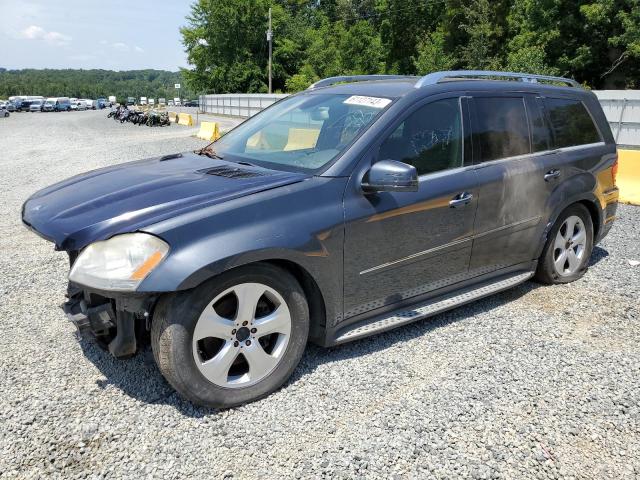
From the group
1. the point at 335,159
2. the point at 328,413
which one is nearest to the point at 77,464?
the point at 328,413

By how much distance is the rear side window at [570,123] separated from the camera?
174 inches

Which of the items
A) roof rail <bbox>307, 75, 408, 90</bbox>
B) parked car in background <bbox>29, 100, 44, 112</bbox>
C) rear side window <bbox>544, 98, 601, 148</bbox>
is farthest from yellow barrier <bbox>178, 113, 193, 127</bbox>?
parked car in background <bbox>29, 100, 44, 112</bbox>

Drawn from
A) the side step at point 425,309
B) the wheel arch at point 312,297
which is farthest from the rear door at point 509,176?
the wheel arch at point 312,297

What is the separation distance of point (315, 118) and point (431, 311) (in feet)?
5.19

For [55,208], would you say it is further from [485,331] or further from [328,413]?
[485,331]

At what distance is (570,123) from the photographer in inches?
180

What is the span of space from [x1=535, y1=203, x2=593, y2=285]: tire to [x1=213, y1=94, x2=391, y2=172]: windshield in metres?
2.08

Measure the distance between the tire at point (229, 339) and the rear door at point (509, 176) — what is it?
63.4 inches

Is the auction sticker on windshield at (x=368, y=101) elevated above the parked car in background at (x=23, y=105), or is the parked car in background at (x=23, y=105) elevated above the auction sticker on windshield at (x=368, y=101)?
the auction sticker on windshield at (x=368, y=101)

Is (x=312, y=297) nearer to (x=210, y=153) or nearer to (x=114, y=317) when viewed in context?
(x=114, y=317)

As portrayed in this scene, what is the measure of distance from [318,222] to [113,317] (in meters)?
1.20

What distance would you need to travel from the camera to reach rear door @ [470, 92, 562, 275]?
383cm

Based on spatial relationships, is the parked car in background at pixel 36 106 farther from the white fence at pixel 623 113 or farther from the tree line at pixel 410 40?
the white fence at pixel 623 113

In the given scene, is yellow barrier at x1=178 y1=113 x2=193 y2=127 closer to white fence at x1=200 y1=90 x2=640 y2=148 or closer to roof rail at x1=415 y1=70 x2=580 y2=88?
white fence at x1=200 y1=90 x2=640 y2=148
